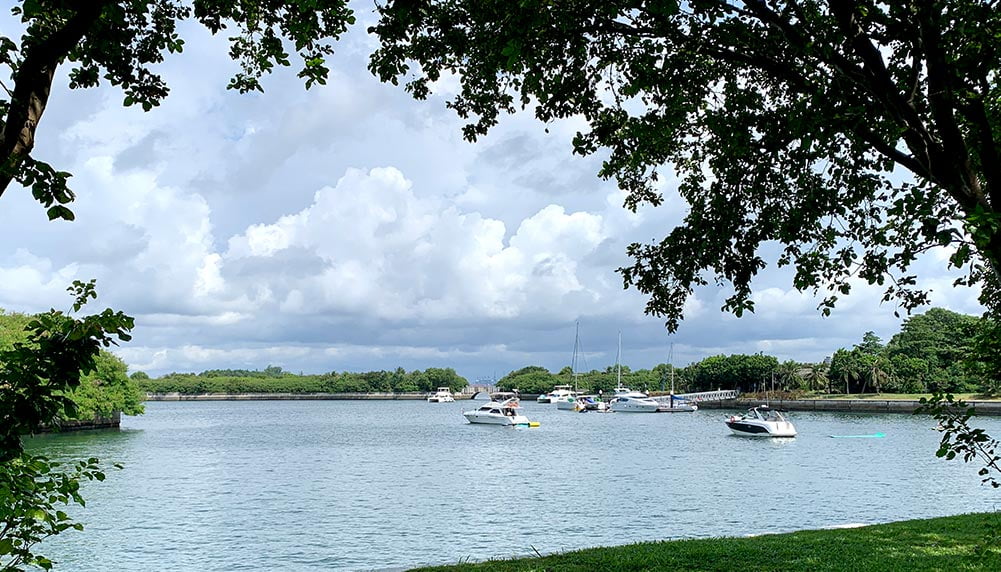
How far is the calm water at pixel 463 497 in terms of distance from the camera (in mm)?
21172

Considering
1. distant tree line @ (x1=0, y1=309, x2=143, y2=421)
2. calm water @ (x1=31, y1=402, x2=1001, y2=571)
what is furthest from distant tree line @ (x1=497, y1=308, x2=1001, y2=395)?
distant tree line @ (x1=0, y1=309, x2=143, y2=421)

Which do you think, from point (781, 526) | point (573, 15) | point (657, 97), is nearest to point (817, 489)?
point (781, 526)

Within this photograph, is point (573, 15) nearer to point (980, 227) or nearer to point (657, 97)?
point (657, 97)

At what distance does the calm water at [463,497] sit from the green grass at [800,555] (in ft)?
24.7

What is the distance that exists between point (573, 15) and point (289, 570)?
51.8 ft

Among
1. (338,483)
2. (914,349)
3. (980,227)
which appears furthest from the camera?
(914,349)

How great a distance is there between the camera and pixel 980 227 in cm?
550

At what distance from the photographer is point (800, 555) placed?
11500 millimetres

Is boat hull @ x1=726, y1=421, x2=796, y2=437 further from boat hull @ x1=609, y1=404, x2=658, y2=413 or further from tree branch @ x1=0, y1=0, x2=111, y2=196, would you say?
tree branch @ x1=0, y1=0, x2=111, y2=196

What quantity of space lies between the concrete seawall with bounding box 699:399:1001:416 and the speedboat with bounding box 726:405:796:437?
91.0ft

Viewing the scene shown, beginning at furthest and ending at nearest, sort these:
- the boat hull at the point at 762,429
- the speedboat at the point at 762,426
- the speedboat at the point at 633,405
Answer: the speedboat at the point at 633,405 < the speedboat at the point at 762,426 < the boat hull at the point at 762,429

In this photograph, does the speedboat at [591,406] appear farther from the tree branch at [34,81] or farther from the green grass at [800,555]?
the tree branch at [34,81]

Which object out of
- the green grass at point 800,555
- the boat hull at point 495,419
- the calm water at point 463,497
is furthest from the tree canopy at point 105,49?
the boat hull at point 495,419

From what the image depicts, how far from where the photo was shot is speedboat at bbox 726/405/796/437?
61906 millimetres
